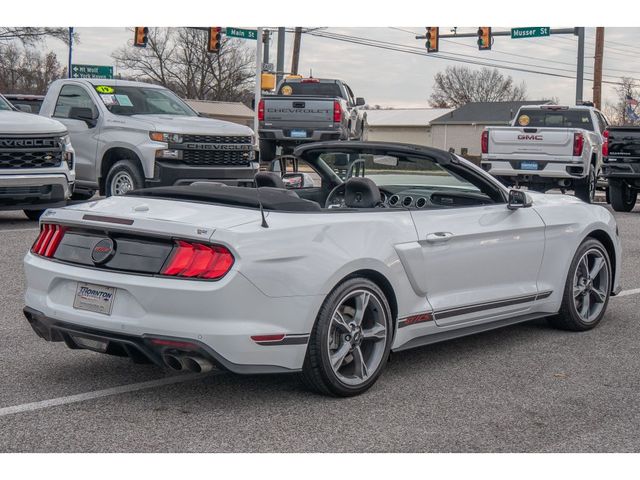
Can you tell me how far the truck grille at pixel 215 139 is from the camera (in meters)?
14.2

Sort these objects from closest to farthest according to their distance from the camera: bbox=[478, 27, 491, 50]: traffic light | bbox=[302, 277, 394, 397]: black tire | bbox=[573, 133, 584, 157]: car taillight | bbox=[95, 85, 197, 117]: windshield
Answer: bbox=[302, 277, 394, 397]: black tire → bbox=[95, 85, 197, 117]: windshield → bbox=[573, 133, 584, 157]: car taillight → bbox=[478, 27, 491, 50]: traffic light

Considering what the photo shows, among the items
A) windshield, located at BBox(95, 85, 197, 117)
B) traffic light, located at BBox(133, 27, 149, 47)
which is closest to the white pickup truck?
windshield, located at BBox(95, 85, 197, 117)

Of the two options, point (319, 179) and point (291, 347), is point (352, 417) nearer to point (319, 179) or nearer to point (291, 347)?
point (291, 347)

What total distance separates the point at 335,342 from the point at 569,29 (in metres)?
33.4

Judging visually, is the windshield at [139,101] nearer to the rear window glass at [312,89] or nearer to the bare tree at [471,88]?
the rear window glass at [312,89]

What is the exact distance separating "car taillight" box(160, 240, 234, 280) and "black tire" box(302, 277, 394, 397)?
0.63 m

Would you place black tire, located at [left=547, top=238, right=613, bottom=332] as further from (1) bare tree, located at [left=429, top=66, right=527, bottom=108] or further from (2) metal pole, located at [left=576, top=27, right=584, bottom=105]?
(1) bare tree, located at [left=429, top=66, right=527, bottom=108]

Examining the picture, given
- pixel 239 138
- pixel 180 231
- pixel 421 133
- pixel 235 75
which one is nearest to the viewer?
pixel 180 231

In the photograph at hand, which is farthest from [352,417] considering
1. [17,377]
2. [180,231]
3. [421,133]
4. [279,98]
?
[421,133]

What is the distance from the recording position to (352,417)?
506cm

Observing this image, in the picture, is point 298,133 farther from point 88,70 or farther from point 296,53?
point 296,53

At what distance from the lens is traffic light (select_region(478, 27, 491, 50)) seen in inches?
1480

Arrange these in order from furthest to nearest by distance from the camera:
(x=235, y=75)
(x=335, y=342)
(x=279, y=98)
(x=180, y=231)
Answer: (x=235, y=75), (x=279, y=98), (x=335, y=342), (x=180, y=231)

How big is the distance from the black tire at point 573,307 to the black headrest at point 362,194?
195 centimetres
